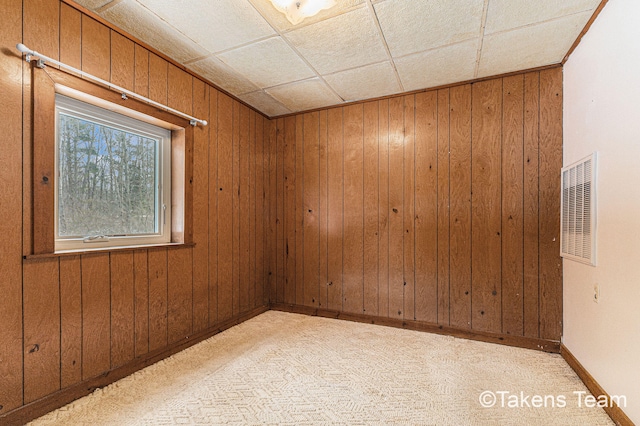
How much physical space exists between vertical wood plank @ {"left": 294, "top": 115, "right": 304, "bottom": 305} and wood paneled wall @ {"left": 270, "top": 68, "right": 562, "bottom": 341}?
0.04ft

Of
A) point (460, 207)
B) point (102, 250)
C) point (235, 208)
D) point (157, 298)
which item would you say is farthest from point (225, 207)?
point (460, 207)

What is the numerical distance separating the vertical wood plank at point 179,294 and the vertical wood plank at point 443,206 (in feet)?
7.18

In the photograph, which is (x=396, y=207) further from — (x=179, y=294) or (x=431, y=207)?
(x=179, y=294)

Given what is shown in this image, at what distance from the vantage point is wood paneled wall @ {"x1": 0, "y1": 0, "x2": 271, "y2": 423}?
144cm

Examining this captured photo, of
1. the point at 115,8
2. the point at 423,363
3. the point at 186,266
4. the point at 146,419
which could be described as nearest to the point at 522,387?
the point at 423,363

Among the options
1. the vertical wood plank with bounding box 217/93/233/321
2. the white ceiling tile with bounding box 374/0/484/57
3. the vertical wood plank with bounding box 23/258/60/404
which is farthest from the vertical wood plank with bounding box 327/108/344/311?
the vertical wood plank with bounding box 23/258/60/404

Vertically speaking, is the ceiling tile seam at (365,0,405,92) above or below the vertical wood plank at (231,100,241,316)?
above

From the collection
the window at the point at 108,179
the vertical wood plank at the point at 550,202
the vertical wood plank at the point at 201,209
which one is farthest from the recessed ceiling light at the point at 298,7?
the vertical wood plank at the point at 550,202

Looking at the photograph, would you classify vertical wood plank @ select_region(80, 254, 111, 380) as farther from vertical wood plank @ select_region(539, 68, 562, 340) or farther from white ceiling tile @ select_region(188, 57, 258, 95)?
vertical wood plank @ select_region(539, 68, 562, 340)

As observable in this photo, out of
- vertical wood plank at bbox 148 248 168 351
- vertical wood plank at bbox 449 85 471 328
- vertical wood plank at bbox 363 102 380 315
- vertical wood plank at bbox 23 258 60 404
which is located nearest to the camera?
vertical wood plank at bbox 23 258 60 404

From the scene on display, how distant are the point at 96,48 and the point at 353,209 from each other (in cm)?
235

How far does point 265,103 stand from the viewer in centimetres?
307

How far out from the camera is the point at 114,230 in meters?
2.01

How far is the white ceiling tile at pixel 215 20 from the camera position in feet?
5.44
